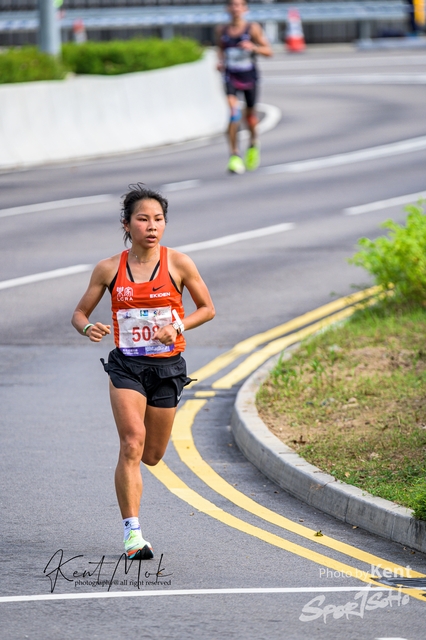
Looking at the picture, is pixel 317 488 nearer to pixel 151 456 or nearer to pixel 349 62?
pixel 151 456

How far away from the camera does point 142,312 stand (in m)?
6.31

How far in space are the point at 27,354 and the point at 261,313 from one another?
2.63 m

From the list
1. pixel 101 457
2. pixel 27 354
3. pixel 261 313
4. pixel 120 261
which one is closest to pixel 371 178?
pixel 261 313

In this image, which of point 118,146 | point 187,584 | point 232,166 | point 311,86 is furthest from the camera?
point 311,86

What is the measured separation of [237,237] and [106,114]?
918 centimetres

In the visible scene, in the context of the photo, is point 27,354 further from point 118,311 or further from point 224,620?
point 224,620

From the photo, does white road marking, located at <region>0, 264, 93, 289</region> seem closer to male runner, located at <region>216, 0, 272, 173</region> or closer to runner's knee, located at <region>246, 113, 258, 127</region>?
male runner, located at <region>216, 0, 272, 173</region>

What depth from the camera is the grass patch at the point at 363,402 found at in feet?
24.2

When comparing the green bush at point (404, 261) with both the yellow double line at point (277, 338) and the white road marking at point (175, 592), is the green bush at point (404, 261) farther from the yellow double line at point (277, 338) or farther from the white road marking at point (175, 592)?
the white road marking at point (175, 592)

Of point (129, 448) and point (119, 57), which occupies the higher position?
point (129, 448)

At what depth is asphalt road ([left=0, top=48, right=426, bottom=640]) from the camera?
5.49 metres


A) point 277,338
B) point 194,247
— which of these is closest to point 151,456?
point 277,338

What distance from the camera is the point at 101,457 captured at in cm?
822

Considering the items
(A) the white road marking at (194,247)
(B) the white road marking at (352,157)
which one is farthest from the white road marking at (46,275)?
(B) the white road marking at (352,157)
